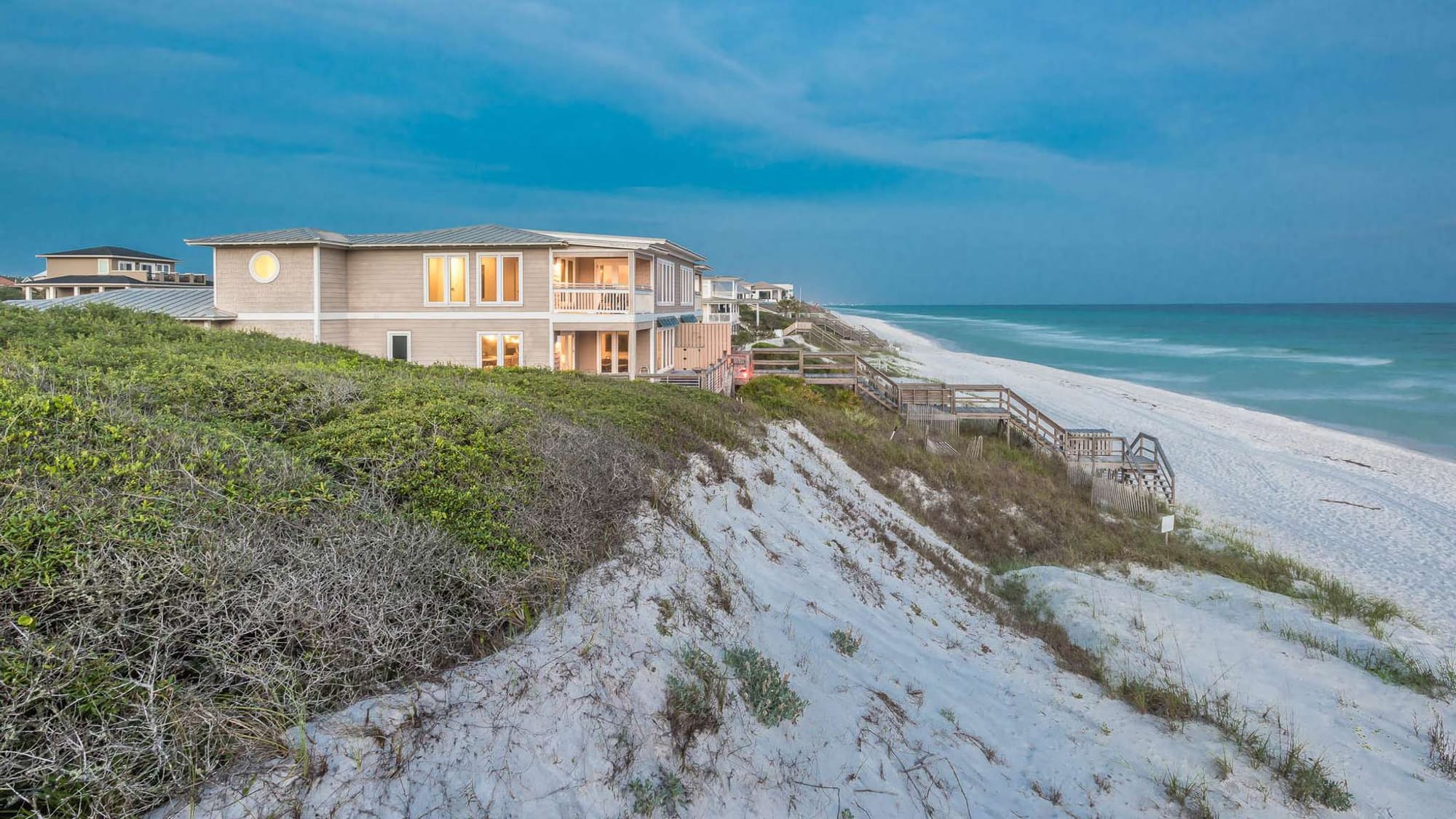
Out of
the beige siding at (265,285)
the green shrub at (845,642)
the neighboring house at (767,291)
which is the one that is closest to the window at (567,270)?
the beige siding at (265,285)

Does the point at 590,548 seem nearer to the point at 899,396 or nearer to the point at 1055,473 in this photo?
the point at 1055,473

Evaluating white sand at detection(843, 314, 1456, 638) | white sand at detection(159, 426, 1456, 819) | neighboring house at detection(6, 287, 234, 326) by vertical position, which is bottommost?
white sand at detection(843, 314, 1456, 638)

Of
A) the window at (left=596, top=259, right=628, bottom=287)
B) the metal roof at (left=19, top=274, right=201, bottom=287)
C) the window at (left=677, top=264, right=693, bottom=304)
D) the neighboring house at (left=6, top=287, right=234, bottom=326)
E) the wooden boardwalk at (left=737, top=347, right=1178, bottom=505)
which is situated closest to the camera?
the wooden boardwalk at (left=737, top=347, right=1178, bottom=505)

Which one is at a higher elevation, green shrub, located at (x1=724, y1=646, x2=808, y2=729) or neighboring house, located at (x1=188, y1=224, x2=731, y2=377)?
neighboring house, located at (x1=188, y1=224, x2=731, y2=377)

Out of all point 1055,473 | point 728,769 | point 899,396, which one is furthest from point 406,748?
point 899,396

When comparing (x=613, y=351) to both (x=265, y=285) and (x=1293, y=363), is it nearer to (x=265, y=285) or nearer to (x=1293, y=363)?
(x=265, y=285)

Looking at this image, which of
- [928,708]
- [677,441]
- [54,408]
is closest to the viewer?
[54,408]

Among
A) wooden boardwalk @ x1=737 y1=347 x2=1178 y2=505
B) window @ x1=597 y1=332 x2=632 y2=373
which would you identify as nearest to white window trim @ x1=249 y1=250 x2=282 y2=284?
window @ x1=597 y1=332 x2=632 y2=373

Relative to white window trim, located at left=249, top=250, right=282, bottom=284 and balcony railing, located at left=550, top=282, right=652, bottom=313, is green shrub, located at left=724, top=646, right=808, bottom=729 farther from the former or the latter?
white window trim, located at left=249, top=250, right=282, bottom=284
